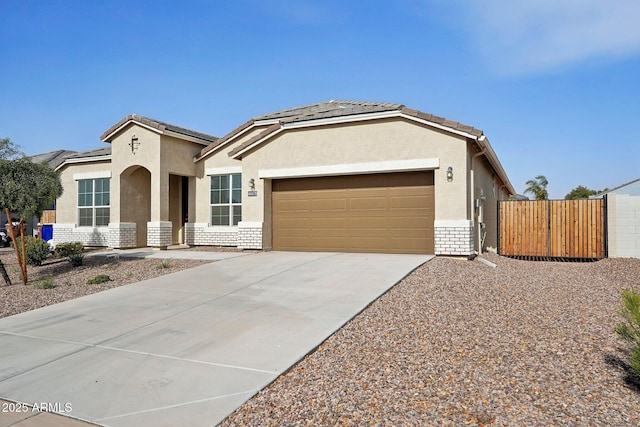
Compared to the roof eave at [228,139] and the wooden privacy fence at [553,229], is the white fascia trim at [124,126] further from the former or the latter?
the wooden privacy fence at [553,229]

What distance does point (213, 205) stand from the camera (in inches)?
690

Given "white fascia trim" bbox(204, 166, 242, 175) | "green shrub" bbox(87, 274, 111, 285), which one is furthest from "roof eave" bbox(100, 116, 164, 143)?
"green shrub" bbox(87, 274, 111, 285)

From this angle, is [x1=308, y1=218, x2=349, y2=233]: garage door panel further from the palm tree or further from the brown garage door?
the palm tree

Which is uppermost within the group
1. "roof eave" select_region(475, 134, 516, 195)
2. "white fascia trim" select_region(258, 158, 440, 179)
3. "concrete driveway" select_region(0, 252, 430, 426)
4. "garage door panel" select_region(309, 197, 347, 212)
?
"roof eave" select_region(475, 134, 516, 195)

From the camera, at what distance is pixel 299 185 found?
14.3 meters

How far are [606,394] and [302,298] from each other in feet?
15.2

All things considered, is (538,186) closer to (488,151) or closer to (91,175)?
(488,151)

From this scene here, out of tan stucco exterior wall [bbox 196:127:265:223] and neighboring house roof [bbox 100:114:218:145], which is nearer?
neighboring house roof [bbox 100:114:218:145]

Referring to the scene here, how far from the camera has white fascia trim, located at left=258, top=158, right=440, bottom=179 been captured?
39.8 feet

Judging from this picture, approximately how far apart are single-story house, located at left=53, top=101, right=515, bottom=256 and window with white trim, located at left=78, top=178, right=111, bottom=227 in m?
0.05

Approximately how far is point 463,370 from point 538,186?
5586cm

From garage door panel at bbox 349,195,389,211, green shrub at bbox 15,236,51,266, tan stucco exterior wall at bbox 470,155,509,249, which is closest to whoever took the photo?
garage door panel at bbox 349,195,389,211

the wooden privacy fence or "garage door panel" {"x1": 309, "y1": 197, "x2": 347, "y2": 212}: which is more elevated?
"garage door panel" {"x1": 309, "y1": 197, "x2": 347, "y2": 212}

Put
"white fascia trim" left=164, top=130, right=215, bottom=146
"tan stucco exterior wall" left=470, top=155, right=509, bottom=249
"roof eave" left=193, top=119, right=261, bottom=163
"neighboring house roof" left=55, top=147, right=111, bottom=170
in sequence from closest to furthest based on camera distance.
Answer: "tan stucco exterior wall" left=470, top=155, right=509, bottom=249 < "white fascia trim" left=164, top=130, right=215, bottom=146 < "roof eave" left=193, top=119, right=261, bottom=163 < "neighboring house roof" left=55, top=147, right=111, bottom=170
